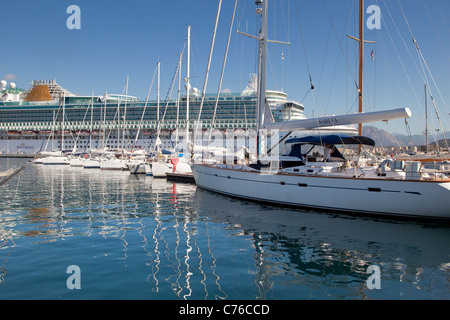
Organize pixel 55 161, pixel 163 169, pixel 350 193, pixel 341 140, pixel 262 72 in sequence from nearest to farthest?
pixel 350 193 → pixel 341 140 → pixel 262 72 → pixel 163 169 → pixel 55 161

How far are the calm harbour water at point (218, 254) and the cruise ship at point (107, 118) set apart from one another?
49.1 metres

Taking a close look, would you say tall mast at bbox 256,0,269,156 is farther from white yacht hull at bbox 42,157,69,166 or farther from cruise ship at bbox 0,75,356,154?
white yacht hull at bbox 42,157,69,166

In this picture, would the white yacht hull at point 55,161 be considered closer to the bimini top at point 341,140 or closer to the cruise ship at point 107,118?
the cruise ship at point 107,118

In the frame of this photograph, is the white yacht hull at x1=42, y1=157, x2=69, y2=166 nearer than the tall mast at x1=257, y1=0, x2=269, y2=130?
No

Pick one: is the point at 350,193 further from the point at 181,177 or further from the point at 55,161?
A: the point at 55,161

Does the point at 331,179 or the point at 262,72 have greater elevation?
the point at 262,72

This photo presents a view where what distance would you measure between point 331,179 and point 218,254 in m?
6.35

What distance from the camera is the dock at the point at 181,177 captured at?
27.5 m

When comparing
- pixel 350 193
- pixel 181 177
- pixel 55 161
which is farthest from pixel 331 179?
pixel 55 161

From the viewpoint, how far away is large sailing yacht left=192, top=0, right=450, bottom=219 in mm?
11500

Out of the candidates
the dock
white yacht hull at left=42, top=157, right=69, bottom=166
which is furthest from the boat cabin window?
white yacht hull at left=42, top=157, right=69, bottom=166

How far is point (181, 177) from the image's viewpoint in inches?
1123

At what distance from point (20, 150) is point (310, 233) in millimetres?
93626
